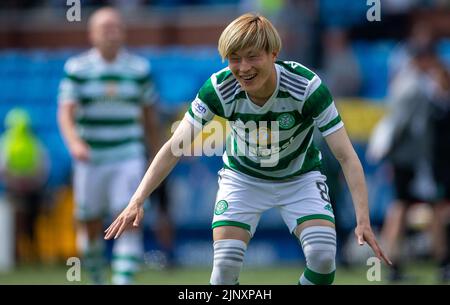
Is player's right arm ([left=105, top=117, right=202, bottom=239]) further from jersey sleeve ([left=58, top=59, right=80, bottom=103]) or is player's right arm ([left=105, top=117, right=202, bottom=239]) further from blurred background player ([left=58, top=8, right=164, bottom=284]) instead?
jersey sleeve ([left=58, top=59, right=80, bottom=103])

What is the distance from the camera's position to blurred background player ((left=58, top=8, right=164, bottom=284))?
10.1 meters

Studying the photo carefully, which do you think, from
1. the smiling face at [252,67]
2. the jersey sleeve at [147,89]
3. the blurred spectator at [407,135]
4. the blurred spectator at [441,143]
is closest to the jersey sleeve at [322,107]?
the smiling face at [252,67]

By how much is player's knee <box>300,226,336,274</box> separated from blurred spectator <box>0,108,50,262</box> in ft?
25.4

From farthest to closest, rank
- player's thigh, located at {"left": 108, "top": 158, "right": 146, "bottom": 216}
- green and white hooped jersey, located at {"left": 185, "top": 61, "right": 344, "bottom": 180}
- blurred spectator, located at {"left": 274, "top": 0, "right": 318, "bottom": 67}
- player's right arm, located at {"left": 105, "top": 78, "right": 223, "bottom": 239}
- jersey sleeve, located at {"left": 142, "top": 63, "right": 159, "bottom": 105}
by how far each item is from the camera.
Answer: blurred spectator, located at {"left": 274, "top": 0, "right": 318, "bottom": 67}
jersey sleeve, located at {"left": 142, "top": 63, "right": 159, "bottom": 105}
player's thigh, located at {"left": 108, "top": 158, "right": 146, "bottom": 216}
green and white hooped jersey, located at {"left": 185, "top": 61, "right": 344, "bottom": 180}
player's right arm, located at {"left": 105, "top": 78, "right": 223, "bottom": 239}

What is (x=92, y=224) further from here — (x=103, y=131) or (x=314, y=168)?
(x=314, y=168)

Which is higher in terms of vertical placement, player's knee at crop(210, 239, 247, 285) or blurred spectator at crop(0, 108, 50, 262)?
blurred spectator at crop(0, 108, 50, 262)

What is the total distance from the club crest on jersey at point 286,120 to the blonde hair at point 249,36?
0.43 meters

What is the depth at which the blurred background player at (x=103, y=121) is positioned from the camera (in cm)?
1009

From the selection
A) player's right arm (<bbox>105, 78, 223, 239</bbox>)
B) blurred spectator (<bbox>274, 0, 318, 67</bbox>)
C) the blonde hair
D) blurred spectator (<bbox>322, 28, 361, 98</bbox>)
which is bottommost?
player's right arm (<bbox>105, 78, 223, 239</bbox>)

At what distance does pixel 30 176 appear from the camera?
1446 centimetres

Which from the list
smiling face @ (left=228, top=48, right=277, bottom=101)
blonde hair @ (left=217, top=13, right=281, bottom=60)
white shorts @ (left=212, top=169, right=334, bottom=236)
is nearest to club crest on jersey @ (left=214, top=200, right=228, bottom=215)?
white shorts @ (left=212, top=169, right=334, bottom=236)

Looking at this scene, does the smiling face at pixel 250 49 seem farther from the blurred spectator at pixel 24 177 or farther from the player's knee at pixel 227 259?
the blurred spectator at pixel 24 177

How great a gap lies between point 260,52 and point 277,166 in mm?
847

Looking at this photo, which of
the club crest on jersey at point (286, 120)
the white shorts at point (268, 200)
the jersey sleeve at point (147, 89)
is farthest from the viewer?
the jersey sleeve at point (147, 89)
